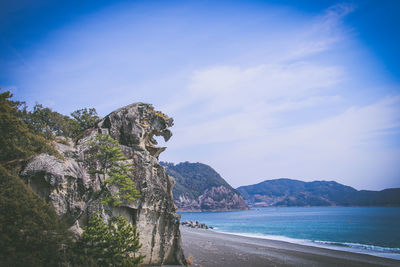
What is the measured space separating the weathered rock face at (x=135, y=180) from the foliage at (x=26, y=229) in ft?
3.29

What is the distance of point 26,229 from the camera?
920 cm

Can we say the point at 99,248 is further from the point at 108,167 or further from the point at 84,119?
the point at 84,119

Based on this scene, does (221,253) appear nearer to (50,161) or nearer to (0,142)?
(50,161)

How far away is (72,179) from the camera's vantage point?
12.5 metres

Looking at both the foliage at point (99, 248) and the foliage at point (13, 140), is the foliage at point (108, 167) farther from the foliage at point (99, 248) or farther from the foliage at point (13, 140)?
the foliage at point (13, 140)

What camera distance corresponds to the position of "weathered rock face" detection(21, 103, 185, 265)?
37.5ft

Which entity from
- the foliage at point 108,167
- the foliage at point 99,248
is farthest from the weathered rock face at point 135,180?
the foliage at point 99,248

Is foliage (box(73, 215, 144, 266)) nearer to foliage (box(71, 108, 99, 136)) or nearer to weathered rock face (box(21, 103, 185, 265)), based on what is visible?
weathered rock face (box(21, 103, 185, 265))

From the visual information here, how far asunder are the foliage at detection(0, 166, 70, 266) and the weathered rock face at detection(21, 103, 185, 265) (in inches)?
39.5

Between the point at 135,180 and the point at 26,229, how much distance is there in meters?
8.25

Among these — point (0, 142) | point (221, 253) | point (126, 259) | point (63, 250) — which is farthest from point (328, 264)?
point (0, 142)

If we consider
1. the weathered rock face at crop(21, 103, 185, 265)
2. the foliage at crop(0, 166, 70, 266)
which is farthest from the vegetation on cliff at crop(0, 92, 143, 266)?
the weathered rock face at crop(21, 103, 185, 265)

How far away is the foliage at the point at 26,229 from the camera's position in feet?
28.2

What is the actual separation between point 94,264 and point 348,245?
40.2 metres
